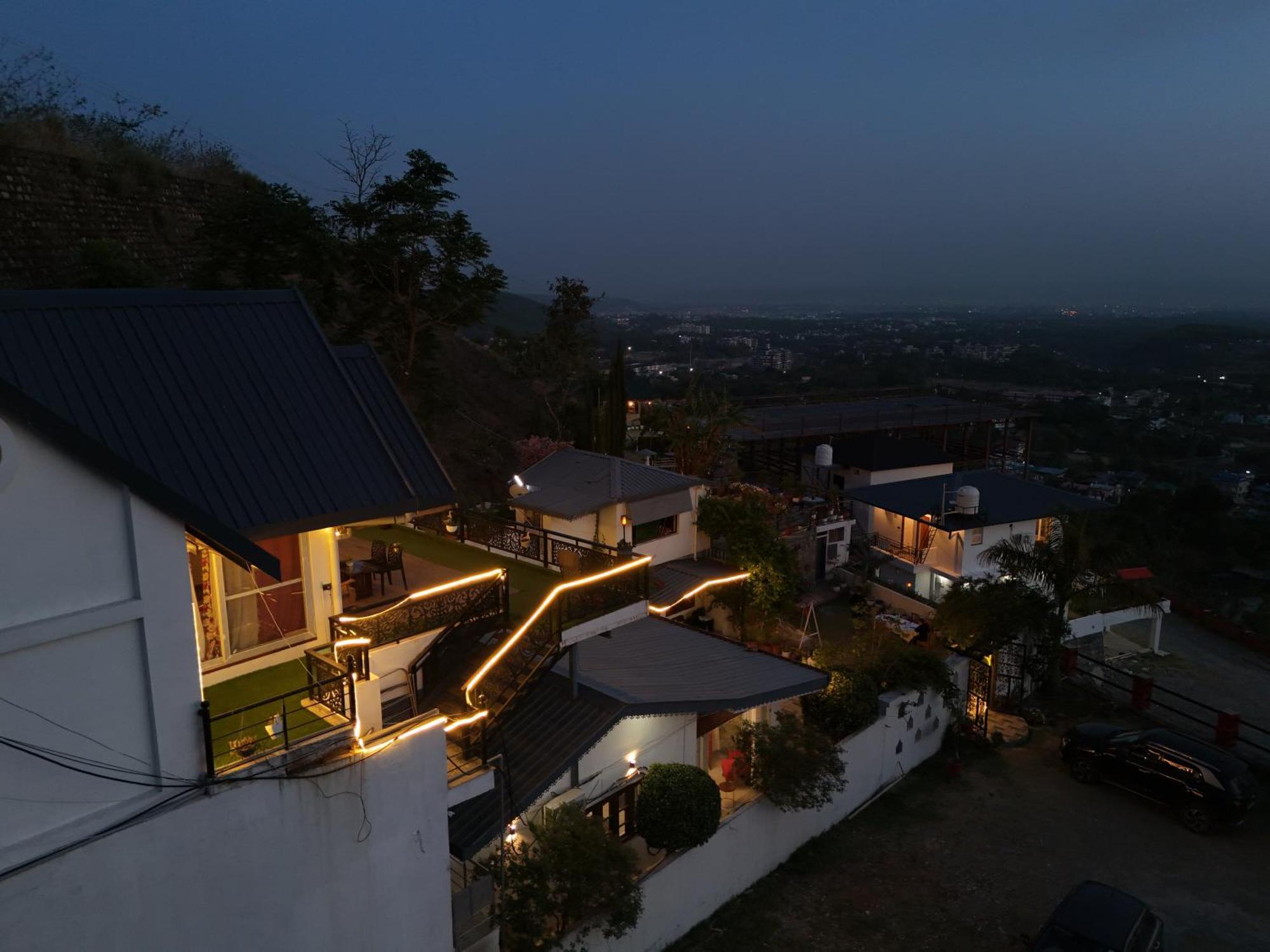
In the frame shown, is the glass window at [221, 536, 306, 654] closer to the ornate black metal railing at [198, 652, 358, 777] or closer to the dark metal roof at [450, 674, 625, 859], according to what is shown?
the ornate black metal railing at [198, 652, 358, 777]

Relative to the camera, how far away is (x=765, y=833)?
14.4 m

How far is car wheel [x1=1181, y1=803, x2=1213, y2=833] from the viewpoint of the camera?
15.5 m

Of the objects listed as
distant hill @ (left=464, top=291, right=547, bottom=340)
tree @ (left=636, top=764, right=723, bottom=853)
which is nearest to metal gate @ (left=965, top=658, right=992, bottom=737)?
tree @ (left=636, top=764, right=723, bottom=853)

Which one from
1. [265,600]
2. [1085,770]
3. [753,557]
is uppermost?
[265,600]

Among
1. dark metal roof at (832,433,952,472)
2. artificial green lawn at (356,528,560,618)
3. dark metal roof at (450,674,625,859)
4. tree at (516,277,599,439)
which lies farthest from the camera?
tree at (516,277,599,439)

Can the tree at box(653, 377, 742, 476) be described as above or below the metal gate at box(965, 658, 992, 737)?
above

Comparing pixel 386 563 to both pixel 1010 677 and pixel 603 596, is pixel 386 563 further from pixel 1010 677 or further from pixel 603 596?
pixel 1010 677

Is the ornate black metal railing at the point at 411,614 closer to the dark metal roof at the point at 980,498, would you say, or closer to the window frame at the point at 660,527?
the window frame at the point at 660,527

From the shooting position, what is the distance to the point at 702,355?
107m

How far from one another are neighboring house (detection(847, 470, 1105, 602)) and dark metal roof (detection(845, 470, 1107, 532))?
0.03 m

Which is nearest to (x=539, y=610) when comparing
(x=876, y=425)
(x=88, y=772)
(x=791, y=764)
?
(x=791, y=764)

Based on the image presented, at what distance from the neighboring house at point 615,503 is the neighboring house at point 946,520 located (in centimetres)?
804

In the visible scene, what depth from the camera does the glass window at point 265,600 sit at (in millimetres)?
9977

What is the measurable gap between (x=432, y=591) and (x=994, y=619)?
15.5 m
